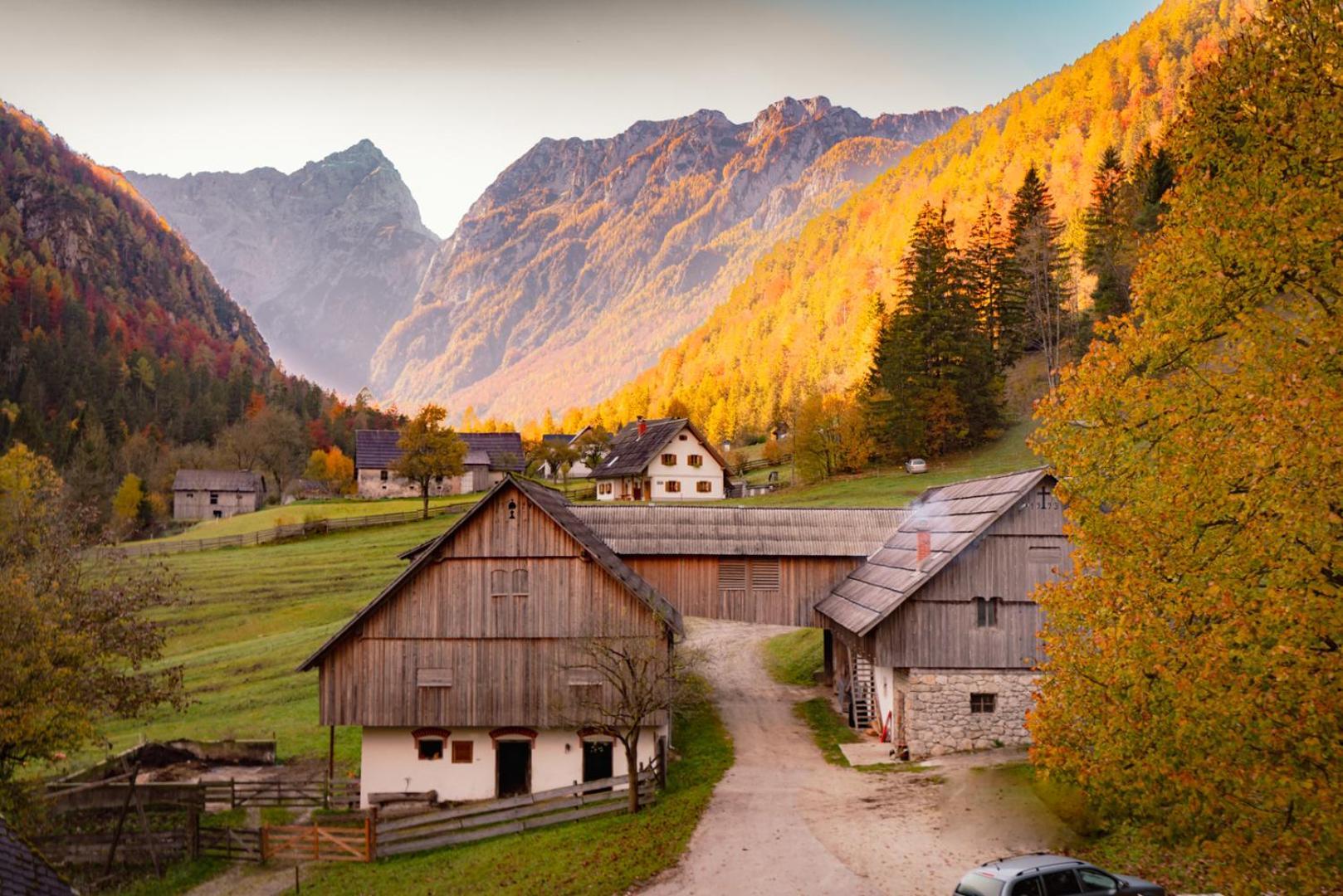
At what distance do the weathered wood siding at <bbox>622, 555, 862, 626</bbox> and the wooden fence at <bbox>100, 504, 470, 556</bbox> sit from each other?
136 ft

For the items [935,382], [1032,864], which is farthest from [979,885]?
[935,382]

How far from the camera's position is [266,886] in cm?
2466

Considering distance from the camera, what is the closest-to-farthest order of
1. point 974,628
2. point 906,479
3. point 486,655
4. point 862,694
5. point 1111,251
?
point 486,655
point 974,628
point 862,694
point 906,479
point 1111,251

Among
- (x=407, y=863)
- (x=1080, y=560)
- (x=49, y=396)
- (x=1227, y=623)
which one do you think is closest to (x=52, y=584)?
(x=407, y=863)

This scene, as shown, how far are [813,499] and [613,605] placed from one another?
43.0m

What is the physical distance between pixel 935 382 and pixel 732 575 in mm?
45253

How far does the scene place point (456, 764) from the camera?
2977 centimetres

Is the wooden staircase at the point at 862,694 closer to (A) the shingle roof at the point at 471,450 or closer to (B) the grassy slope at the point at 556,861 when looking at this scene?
(B) the grassy slope at the point at 556,861

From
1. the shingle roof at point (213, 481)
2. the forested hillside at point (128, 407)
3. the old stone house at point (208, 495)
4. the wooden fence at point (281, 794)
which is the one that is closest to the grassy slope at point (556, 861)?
the wooden fence at point (281, 794)

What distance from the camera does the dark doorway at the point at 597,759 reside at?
29.8 metres

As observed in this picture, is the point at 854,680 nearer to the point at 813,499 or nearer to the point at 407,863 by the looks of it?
the point at 407,863

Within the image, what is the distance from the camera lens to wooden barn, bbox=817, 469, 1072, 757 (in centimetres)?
2923

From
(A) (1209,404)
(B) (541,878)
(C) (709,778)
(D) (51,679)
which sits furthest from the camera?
(C) (709,778)

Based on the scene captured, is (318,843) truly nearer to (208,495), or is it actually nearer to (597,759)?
(597,759)
